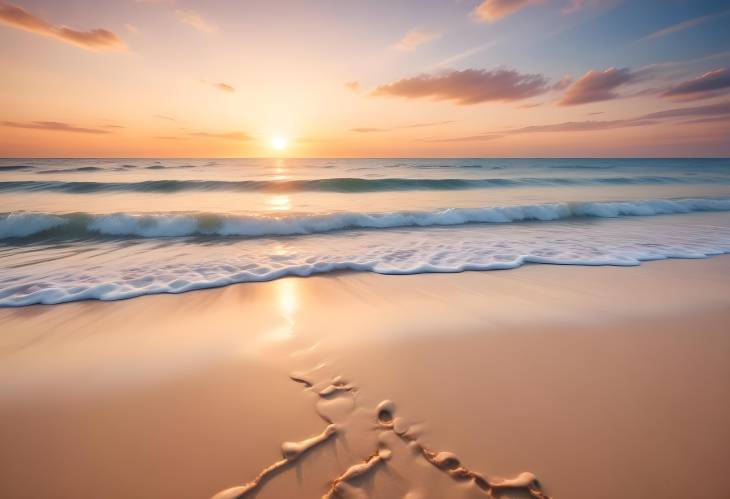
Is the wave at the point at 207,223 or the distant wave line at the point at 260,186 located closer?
the wave at the point at 207,223

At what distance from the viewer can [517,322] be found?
10.6 ft

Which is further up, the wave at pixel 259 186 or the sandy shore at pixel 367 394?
the wave at pixel 259 186

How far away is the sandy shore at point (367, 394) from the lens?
5.42 ft

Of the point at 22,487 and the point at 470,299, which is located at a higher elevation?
the point at 470,299

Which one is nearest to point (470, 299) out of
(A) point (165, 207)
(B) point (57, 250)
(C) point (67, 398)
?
(C) point (67, 398)

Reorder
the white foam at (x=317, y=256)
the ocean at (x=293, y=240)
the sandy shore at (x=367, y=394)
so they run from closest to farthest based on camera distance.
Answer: the sandy shore at (x=367, y=394)
the white foam at (x=317, y=256)
the ocean at (x=293, y=240)

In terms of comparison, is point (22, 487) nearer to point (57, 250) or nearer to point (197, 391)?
point (197, 391)

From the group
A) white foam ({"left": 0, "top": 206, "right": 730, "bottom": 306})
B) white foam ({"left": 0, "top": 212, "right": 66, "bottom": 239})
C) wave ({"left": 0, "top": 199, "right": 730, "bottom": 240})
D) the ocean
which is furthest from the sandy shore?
white foam ({"left": 0, "top": 212, "right": 66, "bottom": 239})

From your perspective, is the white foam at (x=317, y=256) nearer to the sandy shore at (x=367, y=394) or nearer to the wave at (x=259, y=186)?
the sandy shore at (x=367, y=394)

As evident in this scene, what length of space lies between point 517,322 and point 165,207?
1104 cm

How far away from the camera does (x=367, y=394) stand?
7.22ft

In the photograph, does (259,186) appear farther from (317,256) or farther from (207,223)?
(317,256)

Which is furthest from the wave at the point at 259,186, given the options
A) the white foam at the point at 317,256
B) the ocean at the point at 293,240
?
the white foam at the point at 317,256

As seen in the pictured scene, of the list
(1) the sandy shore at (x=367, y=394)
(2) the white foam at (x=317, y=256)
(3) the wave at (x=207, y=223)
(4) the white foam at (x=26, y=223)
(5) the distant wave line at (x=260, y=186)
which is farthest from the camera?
(5) the distant wave line at (x=260, y=186)
